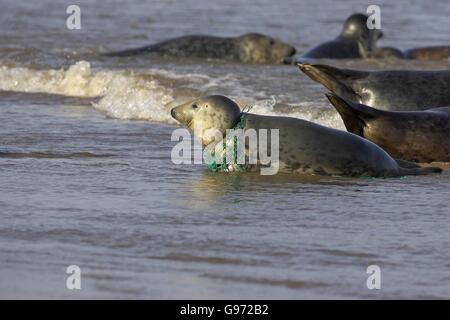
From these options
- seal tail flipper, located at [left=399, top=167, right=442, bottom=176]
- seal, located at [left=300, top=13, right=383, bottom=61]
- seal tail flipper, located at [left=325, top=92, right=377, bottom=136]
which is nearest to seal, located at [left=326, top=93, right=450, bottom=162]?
seal tail flipper, located at [left=325, top=92, right=377, bottom=136]

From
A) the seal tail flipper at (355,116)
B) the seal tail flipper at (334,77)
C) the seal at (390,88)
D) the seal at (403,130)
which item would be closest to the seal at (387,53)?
the seal at (390,88)

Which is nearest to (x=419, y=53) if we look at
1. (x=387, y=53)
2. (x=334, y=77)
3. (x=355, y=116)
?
(x=387, y=53)

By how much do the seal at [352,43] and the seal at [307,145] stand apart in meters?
6.93

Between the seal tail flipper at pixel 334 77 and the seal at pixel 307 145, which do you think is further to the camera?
the seal tail flipper at pixel 334 77

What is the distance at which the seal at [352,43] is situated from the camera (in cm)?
1242

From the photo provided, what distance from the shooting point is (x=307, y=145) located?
536 centimetres

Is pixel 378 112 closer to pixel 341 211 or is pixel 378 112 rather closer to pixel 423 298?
pixel 341 211

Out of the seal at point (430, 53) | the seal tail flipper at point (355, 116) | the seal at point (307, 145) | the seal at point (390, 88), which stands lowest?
the seal at point (307, 145)

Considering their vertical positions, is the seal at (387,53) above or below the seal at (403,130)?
above

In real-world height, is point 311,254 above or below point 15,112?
below

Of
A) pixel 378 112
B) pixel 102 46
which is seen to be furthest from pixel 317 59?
pixel 378 112

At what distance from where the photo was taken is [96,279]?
11.5ft

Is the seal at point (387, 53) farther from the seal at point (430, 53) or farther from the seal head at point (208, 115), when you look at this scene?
the seal head at point (208, 115)
